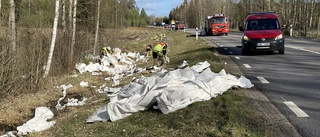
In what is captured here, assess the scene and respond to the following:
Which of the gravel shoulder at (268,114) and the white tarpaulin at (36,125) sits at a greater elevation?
the gravel shoulder at (268,114)

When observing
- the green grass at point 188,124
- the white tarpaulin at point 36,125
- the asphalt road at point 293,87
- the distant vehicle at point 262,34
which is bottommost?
the white tarpaulin at point 36,125

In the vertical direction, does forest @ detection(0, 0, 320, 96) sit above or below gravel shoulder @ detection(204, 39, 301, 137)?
above

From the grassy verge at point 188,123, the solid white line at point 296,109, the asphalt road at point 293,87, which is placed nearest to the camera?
the grassy verge at point 188,123

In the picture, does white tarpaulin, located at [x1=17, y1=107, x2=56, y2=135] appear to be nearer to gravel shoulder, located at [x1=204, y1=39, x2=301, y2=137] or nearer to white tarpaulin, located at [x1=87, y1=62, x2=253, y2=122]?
white tarpaulin, located at [x1=87, y1=62, x2=253, y2=122]

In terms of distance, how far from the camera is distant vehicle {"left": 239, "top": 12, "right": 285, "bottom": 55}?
15453 mm

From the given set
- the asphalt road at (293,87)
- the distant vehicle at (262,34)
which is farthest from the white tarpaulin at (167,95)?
the distant vehicle at (262,34)

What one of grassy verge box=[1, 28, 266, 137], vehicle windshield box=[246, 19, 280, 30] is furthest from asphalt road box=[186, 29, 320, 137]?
vehicle windshield box=[246, 19, 280, 30]

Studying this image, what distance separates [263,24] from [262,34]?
1.39 m

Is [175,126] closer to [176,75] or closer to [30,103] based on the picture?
[176,75]

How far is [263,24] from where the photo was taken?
1675cm

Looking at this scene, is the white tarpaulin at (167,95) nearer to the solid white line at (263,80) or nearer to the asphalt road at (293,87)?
the asphalt road at (293,87)

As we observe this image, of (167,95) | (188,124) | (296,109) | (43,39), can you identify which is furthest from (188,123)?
(43,39)

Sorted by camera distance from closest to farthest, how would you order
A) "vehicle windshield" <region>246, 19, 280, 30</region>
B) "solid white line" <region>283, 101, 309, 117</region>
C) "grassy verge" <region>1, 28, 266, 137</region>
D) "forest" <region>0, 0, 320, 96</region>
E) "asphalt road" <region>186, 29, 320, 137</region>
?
1. "grassy verge" <region>1, 28, 266, 137</region>
2. "asphalt road" <region>186, 29, 320, 137</region>
3. "solid white line" <region>283, 101, 309, 117</region>
4. "forest" <region>0, 0, 320, 96</region>
5. "vehicle windshield" <region>246, 19, 280, 30</region>

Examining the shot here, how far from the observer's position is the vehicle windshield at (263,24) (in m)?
16.6
